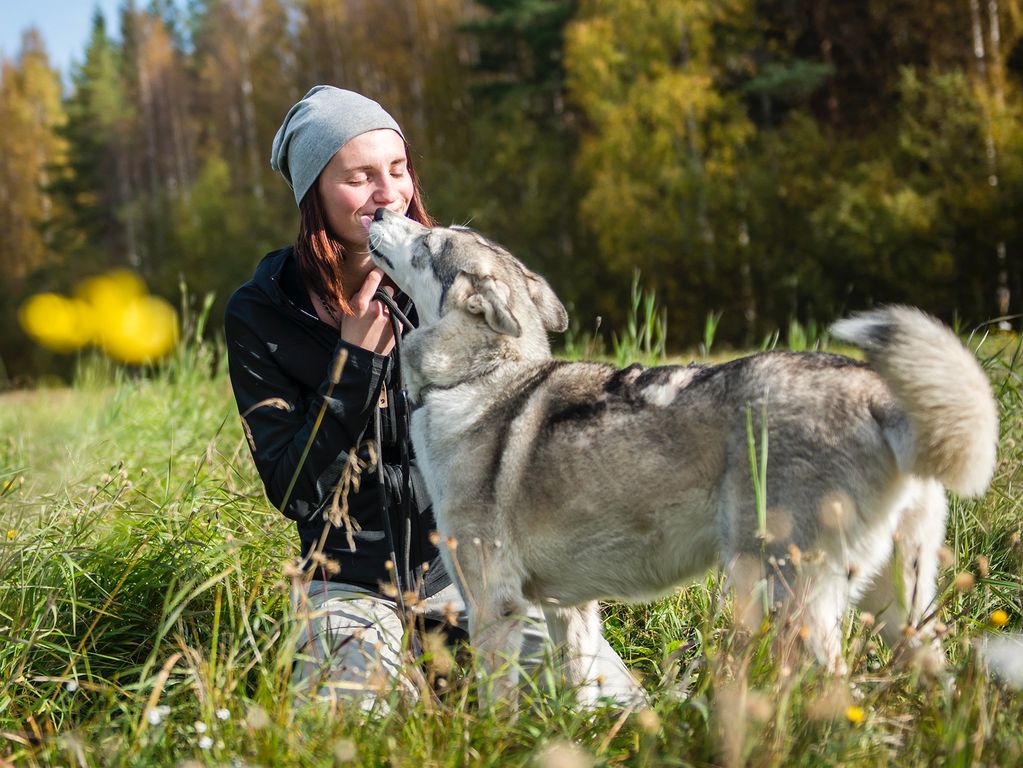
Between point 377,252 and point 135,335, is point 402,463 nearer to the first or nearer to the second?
point 377,252

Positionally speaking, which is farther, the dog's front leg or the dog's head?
the dog's head

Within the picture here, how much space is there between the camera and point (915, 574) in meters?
2.49

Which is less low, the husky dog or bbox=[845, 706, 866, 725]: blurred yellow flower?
the husky dog

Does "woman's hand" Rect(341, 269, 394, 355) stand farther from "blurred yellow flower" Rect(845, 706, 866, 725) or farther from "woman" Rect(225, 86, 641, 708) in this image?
"blurred yellow flower" Rect(845, 706, 866, 725)

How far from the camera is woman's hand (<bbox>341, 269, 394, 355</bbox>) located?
3.41 metres

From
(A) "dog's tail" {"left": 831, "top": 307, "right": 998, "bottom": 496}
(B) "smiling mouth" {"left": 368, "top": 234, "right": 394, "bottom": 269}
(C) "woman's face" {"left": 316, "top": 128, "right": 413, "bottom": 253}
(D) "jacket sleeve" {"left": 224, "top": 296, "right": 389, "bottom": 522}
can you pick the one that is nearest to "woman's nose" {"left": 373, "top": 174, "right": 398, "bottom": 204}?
(C) "woman's face" {"left": 316, "top": 128, "right": 413, "bottom": 253}

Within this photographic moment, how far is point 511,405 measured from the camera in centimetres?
299

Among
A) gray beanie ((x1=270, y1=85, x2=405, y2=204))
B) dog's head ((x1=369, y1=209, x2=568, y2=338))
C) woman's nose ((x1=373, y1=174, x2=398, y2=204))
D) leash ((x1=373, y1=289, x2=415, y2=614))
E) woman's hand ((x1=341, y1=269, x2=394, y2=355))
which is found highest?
gray beanie ((x1=270, y1=85, x2=405, y2=204))

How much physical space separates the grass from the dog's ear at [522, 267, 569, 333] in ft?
3.39

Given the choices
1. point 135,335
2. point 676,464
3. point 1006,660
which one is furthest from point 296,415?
point 135,335

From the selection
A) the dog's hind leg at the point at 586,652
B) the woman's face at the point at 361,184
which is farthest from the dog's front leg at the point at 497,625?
the woman's face at the point at 361,184

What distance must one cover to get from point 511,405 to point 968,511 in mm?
2095

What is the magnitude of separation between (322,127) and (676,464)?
198 cm

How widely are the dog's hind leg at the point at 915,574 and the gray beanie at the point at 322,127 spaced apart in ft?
7.76
